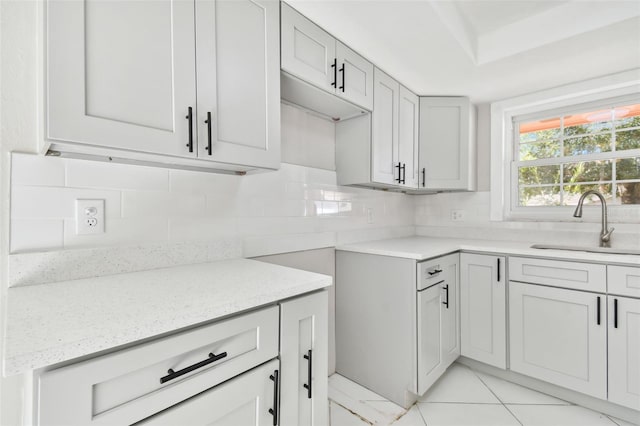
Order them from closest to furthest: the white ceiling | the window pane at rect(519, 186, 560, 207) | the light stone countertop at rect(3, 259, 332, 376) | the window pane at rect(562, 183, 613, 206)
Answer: the light stone countertop at rect(3, 259, 332, 376) → the white ceiling → the window pane at rect(562, 183, 613, 206) → the window pane at rect(519, 186, 560, 207)

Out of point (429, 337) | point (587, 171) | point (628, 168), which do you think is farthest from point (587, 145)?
point (429, 337)

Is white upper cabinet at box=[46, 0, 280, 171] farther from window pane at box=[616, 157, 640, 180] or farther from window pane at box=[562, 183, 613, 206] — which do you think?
window pane at box=[616, 157, 640, 180]

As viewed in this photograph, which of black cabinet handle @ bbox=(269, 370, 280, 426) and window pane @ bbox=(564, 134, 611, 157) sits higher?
window pane @ bbox=(564, 134, 611, 157)

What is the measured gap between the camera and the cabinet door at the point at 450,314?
2.03 metres

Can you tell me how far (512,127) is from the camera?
2.65 metres

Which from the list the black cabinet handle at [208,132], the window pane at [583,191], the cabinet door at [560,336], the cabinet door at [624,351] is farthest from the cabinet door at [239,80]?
the window pane at [583,191]

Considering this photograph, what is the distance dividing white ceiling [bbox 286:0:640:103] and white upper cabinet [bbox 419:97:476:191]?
0.25m

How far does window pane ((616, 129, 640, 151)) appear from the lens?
7.11ft

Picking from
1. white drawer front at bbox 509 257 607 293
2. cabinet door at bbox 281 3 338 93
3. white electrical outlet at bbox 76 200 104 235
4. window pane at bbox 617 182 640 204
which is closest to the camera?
white electrical outlet at bbox 76 200 104 235

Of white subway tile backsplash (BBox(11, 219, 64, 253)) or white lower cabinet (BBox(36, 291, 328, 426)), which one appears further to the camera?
white subway tile backsplash (BBox(11, 219, 64, 253))

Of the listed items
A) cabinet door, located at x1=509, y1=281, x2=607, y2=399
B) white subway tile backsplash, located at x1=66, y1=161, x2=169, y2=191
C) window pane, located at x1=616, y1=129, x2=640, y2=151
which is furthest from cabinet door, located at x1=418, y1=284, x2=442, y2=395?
window pane, located at x1=616, y1=129, x2=640, y2=151

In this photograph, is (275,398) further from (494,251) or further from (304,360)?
(494,251)

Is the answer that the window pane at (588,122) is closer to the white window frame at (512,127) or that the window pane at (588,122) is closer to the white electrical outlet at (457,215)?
the white window frame at (512,127)

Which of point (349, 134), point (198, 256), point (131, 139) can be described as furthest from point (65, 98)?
point (349, 134)
